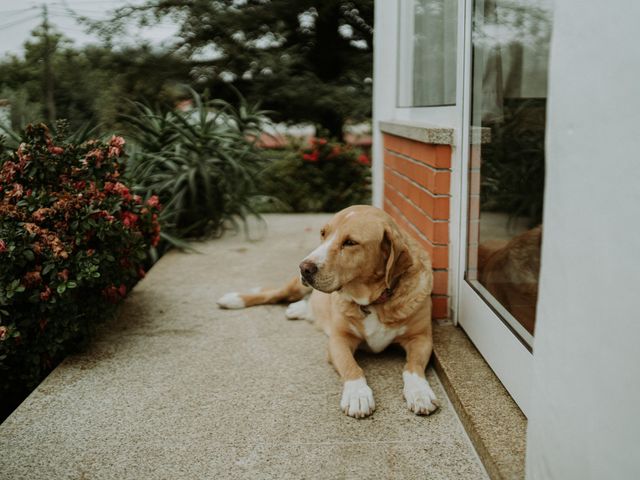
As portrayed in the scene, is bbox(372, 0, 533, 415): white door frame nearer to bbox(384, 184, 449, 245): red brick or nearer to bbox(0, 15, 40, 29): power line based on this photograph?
bbox(384, 184, 449, 245): red brick

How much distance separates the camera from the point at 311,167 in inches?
292

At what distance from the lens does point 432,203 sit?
9.53 feet

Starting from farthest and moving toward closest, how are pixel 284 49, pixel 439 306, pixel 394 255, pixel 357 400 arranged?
pixel 284 49 → pixel 439 306 → pixel 394 255 → pixel 357 400

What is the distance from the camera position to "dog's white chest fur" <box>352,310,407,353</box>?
263 cm

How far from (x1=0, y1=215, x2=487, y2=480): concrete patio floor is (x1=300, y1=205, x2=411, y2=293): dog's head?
0.47 m

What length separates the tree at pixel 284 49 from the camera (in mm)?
9883

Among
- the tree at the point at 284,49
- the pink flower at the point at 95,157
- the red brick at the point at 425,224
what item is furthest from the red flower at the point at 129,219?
the tree at the point at 284,49

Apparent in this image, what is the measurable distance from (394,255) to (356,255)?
17 centimetres

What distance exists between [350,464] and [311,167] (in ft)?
18.7

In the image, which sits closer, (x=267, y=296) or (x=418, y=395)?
(x=418, y=395)

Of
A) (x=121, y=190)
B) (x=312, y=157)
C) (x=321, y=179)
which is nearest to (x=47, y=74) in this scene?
(x=312, y=157)

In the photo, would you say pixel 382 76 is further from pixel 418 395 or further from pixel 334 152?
pixel 418 395

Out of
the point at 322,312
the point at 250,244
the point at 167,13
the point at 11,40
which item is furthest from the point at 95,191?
the point at 167,13

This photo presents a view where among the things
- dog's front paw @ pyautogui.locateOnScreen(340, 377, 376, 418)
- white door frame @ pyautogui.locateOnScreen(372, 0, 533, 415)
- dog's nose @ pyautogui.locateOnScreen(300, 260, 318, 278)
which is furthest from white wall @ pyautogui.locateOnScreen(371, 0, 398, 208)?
dog's front paw @ pyautogui.locateOnScreen(340, 377, 376, 418)
